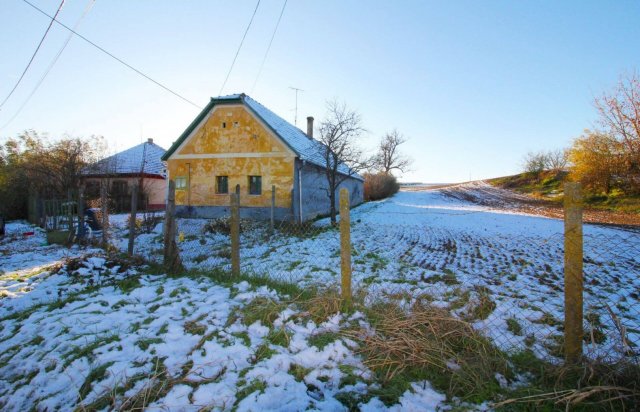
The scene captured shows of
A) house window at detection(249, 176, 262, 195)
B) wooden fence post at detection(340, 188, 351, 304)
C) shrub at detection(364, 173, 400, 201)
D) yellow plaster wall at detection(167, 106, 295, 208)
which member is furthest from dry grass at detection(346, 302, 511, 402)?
shrub at detection(364, 173, 400, 201)

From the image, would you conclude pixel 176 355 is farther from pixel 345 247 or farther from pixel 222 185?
pixel 222 185

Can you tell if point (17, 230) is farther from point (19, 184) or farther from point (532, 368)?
point (532, 368)

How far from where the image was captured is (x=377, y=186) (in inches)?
1412

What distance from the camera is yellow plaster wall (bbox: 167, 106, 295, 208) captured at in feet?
49.3

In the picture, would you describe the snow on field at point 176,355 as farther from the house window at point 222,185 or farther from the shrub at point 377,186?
the shrub at point 377,186

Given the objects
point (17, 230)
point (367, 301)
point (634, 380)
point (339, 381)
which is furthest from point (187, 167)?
point (634, 380)

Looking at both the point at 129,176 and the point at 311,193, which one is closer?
the point at 311,193

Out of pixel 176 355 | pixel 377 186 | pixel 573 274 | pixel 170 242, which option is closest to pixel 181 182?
pixel 170 242

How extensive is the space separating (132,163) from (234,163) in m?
14.6

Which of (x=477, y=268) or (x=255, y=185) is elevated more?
(x=255, y=185)

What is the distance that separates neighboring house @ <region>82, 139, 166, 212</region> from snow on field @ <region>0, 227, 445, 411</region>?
1861cm

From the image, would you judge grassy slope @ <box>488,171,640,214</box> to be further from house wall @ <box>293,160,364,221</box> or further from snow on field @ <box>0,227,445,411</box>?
snow on field @ <box>0,227,445,411</box>

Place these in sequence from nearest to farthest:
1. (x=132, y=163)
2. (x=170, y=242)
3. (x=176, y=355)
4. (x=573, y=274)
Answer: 1. (x=573, y=274)
2. (x=176, y=355)
3. (x=170, y=242)
4. (x=132, y=163)

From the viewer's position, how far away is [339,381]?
2.49 meters
